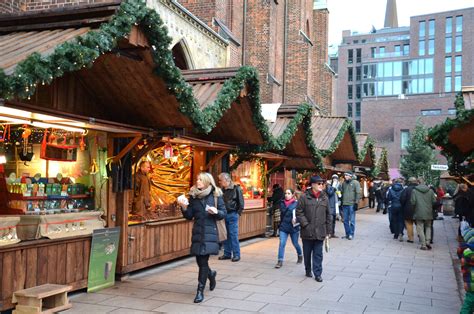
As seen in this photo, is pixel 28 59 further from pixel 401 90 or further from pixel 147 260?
pixel 401 90

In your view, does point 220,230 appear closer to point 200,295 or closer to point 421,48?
point 200,295

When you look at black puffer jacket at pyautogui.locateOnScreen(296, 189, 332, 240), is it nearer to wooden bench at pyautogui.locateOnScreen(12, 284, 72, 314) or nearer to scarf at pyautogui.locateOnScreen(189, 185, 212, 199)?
scarf at pyautogui.locateOnScreen(189, 185, 212, 199)

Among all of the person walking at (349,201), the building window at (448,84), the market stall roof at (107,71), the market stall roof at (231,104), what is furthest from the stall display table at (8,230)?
the building window at (448,84)

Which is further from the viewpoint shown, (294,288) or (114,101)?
(114,101)

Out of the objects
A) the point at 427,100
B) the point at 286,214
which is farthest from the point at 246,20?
the point at 427,100

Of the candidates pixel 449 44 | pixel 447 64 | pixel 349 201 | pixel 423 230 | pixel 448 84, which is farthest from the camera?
pixel 447 64

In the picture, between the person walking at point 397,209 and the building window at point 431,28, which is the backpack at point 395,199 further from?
the building window at point 431,28

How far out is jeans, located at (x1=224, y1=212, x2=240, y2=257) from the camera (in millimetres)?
11125

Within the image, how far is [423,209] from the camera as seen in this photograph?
13.6 metres

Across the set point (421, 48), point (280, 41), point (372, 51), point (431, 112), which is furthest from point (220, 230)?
point (372, 51)

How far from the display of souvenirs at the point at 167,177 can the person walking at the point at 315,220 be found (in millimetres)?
2868

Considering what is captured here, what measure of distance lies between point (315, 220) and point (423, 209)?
5.65 meters

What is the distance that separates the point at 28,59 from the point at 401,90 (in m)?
88.3

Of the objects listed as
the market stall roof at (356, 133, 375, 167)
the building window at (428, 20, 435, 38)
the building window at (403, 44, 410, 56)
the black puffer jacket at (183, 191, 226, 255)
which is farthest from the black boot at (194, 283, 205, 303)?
the building window at (403, 44, 410, 56)
